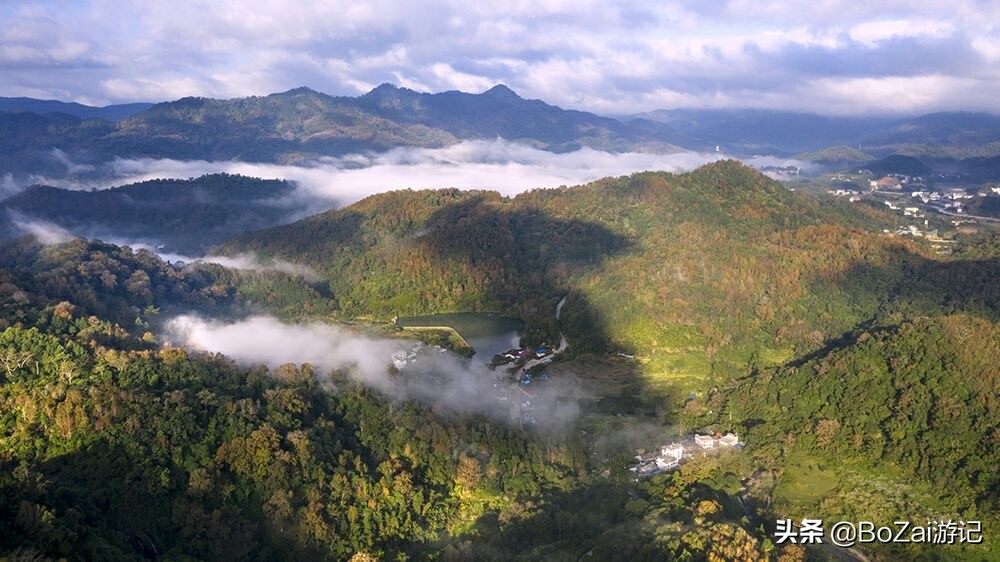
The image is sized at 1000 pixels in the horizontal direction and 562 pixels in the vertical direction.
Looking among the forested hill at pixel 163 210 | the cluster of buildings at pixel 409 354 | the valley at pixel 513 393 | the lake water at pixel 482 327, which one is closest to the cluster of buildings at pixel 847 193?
the valley at pixel 513 393

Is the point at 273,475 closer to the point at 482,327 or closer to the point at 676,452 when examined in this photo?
the point at 676,452

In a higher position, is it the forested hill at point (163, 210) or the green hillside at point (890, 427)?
the forested hill at point (163, 210)

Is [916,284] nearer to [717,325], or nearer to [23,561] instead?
[717,325]

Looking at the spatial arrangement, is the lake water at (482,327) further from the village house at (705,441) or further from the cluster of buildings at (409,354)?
the village house at (705,441)

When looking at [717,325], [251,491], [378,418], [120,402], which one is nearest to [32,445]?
[120,402]

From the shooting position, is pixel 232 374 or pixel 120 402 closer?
pixel 120 402

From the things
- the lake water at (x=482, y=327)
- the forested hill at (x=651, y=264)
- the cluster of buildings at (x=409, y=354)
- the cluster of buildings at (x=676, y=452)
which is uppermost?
the forested hill at (x=651, y=264)

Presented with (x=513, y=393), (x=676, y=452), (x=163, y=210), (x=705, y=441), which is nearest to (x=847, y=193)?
(x=513, y=393)

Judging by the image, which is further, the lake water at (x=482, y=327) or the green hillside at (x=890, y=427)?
the lake water at (x=482, y=327)
